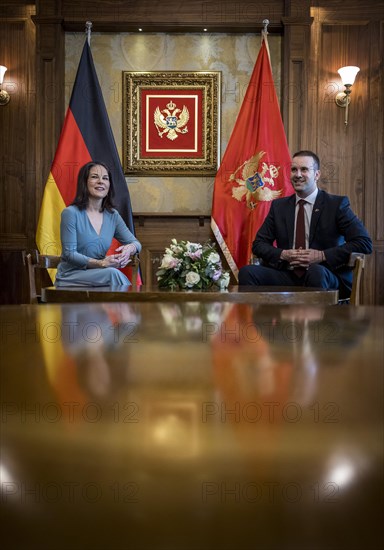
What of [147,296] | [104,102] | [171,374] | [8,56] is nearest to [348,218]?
[147,296]

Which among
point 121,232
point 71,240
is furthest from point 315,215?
point 71,240

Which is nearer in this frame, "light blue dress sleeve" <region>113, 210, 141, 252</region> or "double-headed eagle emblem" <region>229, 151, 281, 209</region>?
"light blue dress sleeve" <region>113, 210, 141, 252</region>

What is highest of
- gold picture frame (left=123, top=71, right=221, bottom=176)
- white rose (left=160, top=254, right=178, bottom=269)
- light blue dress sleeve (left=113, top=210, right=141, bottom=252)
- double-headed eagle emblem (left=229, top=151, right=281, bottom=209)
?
gold picture frame (left=123, top=71, right=221, bottom=176)

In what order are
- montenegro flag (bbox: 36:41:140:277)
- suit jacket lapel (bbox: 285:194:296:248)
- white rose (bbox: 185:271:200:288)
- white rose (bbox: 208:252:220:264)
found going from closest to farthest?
1. white rose (bbox: 185:271:200:288)
2. white rose (bbox: 208:252:220:264)
3. suit jacket lapel (bbox: 285:194:296:248)
4. montenegro flag (bbox: 36:41:140:277)

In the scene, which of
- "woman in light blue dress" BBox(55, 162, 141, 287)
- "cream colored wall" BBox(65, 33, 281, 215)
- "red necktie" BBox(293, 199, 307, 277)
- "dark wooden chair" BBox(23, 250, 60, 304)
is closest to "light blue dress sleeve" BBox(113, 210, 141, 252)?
"woman in light blue dress" BBox(55, 162, 141, 287)

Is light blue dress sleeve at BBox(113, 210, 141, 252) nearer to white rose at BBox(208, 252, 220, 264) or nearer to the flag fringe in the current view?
white rose at BBox(208, 252, 220, 264)

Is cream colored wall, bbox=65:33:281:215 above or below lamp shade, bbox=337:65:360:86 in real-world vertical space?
above

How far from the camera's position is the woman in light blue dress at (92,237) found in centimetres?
294

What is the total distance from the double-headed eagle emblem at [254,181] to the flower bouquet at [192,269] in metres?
1.93

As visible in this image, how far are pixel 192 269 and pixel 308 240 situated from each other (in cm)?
98

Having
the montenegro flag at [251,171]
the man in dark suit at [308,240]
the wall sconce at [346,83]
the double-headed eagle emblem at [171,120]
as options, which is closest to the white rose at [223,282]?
the man in dark suit at [308,240]

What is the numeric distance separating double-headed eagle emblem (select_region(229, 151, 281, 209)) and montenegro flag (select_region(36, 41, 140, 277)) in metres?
1.01

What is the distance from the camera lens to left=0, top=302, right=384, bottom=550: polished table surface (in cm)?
11

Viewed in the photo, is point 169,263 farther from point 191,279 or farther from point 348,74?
point 348,74
